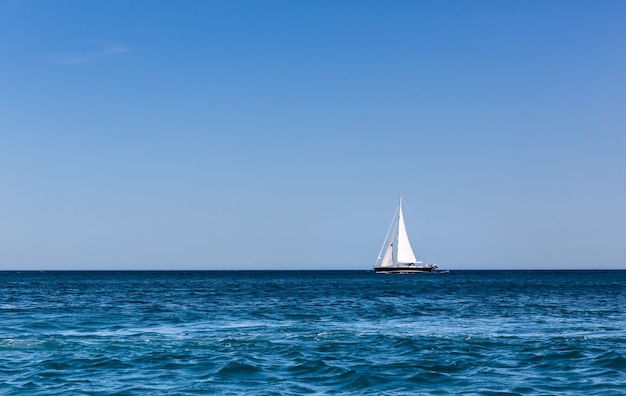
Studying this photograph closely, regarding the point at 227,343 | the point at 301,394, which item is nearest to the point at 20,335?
the point at 227,343

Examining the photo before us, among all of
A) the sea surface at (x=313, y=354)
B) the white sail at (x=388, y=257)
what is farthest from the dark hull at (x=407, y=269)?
the sea surface at (x=313, y=354)

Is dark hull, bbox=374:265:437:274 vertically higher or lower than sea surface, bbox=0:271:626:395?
higher

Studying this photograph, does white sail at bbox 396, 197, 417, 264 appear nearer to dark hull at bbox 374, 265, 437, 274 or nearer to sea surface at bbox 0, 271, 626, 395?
dark hull at bbox 374, 265, 437, 274

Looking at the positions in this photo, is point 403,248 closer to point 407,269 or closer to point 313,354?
point 407,269

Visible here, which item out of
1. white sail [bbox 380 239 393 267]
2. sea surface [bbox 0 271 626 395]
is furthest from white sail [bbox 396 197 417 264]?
sea surface [bbox 0 271 626 395]

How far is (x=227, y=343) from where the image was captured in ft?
113

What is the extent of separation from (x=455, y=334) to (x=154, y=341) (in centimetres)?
1635

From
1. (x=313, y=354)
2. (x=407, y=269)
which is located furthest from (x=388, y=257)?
(x=313, y=354)

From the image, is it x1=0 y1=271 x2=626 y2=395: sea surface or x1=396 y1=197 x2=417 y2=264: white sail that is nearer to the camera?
x1=0 y1=271 x2=626 y2=395: sea surface

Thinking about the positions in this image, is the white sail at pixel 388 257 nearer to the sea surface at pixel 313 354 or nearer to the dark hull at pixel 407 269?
the dark hull at pixel 407 269

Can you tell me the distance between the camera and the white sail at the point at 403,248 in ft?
584

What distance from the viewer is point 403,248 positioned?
7170 inches

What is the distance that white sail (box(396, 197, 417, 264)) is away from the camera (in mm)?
178125

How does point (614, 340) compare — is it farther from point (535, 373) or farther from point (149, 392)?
point (149, 392)
